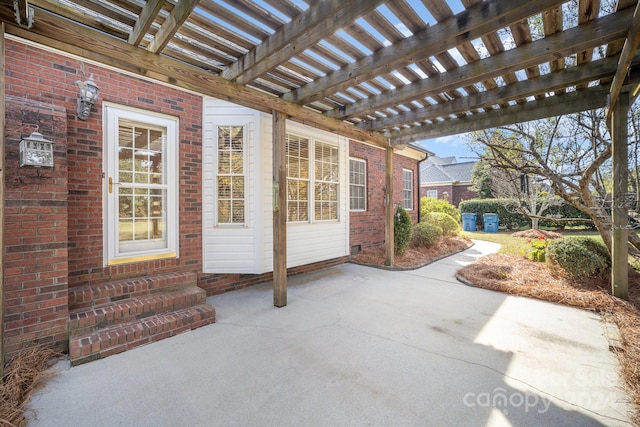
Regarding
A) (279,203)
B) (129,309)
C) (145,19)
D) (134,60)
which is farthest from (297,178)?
(145,19)

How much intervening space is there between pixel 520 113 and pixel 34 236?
22.2ft

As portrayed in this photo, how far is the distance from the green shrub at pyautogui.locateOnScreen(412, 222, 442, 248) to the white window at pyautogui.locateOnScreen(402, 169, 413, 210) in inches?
65.9

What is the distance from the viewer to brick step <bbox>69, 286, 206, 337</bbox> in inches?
124

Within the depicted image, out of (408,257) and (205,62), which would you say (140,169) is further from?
(408,257)

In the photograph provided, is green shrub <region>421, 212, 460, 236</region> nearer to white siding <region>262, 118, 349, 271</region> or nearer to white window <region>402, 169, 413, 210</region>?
white window <region>402, 169, 413, 210</region>

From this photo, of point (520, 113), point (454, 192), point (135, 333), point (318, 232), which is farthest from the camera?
point (454, 192)

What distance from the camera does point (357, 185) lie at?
8.07m

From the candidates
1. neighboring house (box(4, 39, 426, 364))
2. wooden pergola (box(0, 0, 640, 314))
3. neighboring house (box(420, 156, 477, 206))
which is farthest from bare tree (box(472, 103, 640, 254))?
neighboring house (box(420, 156, 477, 206))

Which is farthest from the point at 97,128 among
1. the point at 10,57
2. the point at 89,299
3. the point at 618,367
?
the point at 618,367

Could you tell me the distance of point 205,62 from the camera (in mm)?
3352

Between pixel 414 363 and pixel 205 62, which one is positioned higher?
pixel 205 62

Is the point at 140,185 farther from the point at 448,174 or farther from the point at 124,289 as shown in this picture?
the point at 448,174

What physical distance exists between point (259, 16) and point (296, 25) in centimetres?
35

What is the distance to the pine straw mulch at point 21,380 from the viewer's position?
2.08 m
